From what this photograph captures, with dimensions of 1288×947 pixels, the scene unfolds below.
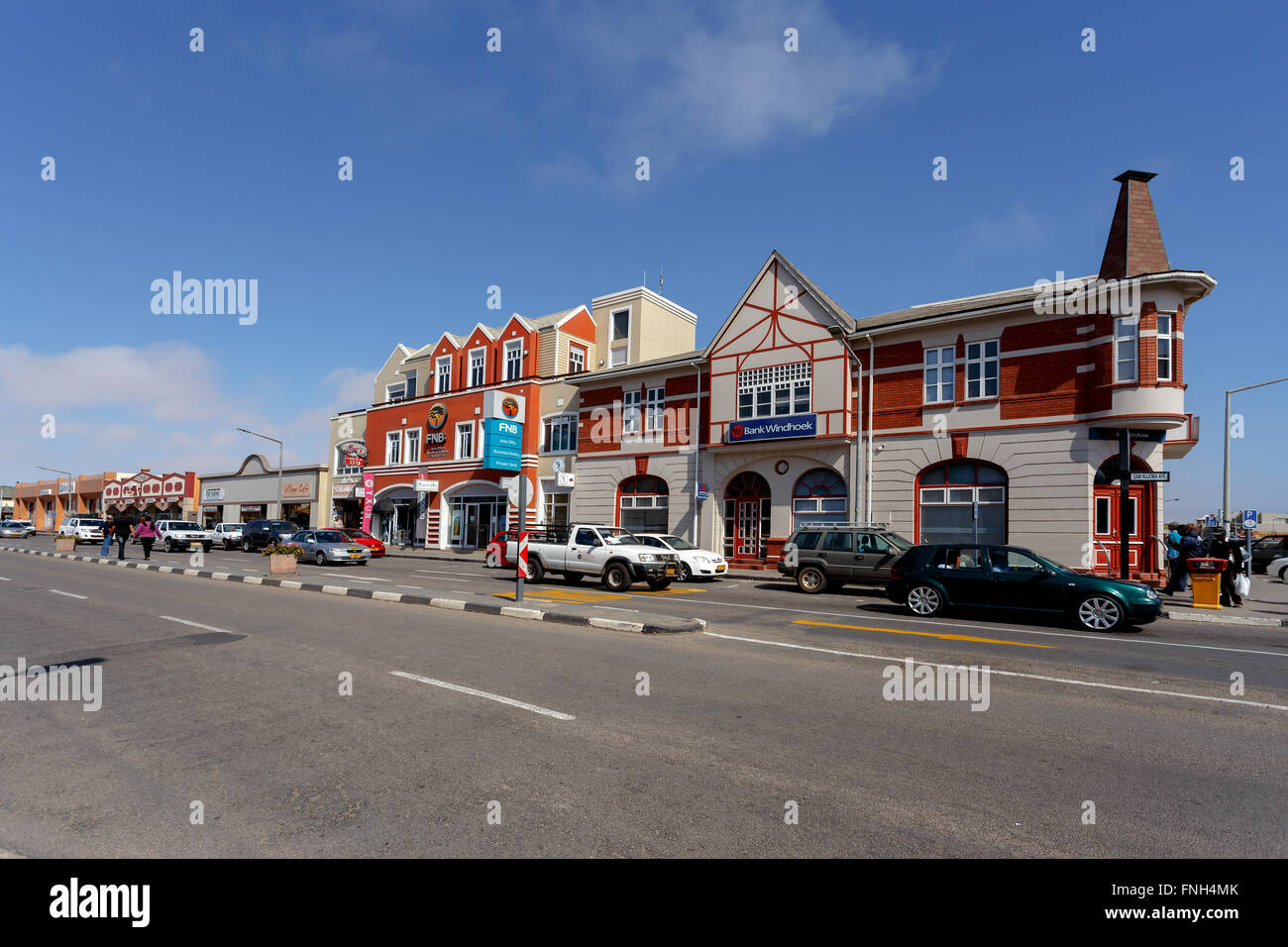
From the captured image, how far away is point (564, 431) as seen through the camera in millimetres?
38219

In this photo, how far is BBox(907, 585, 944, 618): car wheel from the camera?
47.6ft

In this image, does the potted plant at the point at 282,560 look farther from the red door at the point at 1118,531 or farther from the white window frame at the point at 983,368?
the red door at the point at 1118,531

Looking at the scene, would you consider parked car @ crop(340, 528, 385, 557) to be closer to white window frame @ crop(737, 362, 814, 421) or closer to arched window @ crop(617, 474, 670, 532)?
arched window @ crop(617, 474, 670, 532)

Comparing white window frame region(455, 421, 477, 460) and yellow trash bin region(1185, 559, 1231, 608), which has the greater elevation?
white window frame region(455, 421, 477, 460)

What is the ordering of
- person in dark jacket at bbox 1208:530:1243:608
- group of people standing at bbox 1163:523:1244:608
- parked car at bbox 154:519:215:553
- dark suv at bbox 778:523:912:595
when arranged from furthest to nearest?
parked car at bbox 154:519:215:553, dark suv at bbox 778:523:912:595, group of people standing at bbox 1163:523:1244:608, person in dark jacket at bbox 1208:530:1243:608

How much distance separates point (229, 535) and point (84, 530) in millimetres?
17404

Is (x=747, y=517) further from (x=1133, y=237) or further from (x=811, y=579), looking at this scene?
(x=1133, y=237)

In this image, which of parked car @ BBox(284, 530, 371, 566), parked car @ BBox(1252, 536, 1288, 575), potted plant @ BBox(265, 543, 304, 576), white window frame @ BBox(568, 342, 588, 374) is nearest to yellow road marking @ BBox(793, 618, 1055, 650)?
potted plant @ BBox(265, 543, 304, 576)

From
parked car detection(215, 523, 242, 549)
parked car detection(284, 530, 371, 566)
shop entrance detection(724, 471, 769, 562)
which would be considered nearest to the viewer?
parked car detection(284, 530, 371, 566)

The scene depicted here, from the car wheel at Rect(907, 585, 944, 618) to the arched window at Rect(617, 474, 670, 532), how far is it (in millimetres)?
17466

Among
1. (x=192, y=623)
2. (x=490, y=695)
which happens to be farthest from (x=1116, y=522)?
(x=192, y=623)
